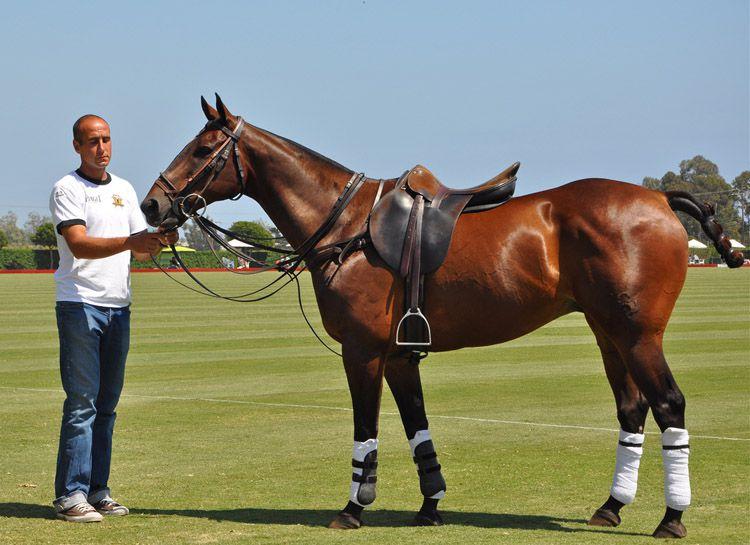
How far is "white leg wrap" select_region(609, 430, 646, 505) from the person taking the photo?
7.37 metres

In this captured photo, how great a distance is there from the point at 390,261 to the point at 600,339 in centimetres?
150

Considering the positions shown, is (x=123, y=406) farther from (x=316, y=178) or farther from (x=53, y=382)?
(x=316, y=178)

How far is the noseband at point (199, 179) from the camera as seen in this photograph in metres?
7.47

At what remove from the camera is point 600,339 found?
7.59 metres

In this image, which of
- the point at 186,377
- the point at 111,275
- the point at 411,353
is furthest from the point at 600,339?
the point at 186,377

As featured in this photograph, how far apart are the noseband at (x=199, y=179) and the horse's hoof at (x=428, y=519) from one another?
8.01 ft

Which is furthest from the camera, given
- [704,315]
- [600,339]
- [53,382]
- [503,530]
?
[704,315]

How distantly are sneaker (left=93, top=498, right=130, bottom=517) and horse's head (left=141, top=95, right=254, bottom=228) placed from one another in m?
1.88

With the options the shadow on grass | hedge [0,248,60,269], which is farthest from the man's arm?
hedge [0,248,60,269]

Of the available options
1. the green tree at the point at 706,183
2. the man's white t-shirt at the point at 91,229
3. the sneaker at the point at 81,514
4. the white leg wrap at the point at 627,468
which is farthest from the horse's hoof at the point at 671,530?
the green tree at the point at 706,183

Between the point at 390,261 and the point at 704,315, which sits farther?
the point at 704,315

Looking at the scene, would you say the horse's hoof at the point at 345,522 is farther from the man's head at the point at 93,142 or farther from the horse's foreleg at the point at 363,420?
the man's head at the point at 93,142

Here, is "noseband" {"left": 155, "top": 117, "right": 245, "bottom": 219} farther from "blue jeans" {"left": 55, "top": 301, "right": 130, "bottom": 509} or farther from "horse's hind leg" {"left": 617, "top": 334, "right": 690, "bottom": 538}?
"horse's hind leg" {"left": 617, "top": 334, "right": 690, "bottom": 538}

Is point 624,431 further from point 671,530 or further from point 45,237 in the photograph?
point 45,237
